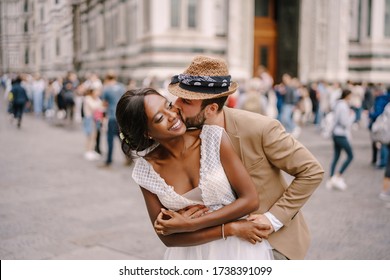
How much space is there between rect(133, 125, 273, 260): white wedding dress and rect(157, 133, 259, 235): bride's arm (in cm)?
3

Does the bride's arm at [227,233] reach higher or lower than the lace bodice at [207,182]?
lower

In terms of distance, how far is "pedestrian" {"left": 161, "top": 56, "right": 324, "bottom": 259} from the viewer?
234 centimetres

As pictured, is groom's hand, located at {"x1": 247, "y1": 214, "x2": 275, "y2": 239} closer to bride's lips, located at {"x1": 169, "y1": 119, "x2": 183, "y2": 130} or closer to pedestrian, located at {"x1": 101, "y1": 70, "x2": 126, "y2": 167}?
bride's lips, located at {"x1": 169, "y1": 119, "x2": 183, "y2": 130}

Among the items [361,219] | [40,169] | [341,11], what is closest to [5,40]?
[40,169]

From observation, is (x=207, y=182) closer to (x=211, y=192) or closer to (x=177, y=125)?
(x=211, y=192)

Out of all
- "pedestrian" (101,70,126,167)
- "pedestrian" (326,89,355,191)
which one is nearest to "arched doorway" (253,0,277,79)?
"pedestrian" (101,70,126,167)

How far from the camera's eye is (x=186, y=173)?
7.89ft

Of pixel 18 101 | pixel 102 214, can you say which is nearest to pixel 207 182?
pixel 102 214

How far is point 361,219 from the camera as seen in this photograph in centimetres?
643

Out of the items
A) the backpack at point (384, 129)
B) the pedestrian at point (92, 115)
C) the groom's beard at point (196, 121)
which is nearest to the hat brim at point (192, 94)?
the groom's beard at point (196, 121)

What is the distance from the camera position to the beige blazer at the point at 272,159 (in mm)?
2432

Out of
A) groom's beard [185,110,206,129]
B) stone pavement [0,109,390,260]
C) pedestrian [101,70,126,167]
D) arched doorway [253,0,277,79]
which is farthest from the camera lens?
arched doorway [253,0,277,79]

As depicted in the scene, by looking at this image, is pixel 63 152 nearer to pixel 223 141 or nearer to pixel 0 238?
pixel 0 238

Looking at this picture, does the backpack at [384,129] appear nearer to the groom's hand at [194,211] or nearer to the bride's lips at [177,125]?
the groom's hand at [194,211]
